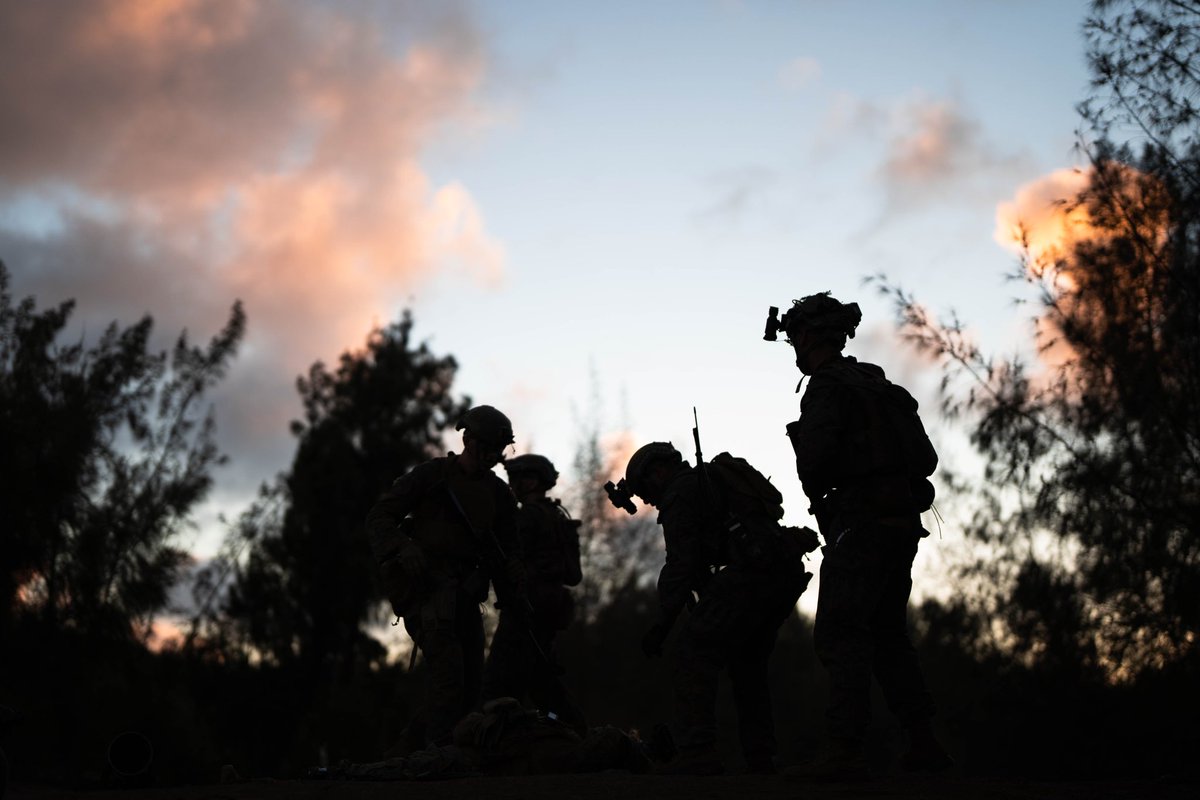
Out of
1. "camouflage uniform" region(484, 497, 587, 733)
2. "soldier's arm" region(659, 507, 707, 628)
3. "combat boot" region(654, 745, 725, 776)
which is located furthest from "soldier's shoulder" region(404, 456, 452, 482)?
"combat boot" region(654, 745, 725, 776)

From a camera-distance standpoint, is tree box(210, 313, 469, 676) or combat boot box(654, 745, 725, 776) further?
tree box(210, 313, 469, 676)

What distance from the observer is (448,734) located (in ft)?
29.4

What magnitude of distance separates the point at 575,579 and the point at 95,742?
1665 centimetres

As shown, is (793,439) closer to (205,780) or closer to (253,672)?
(205,780)

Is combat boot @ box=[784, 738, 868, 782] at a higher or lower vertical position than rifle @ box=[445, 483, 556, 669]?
lower

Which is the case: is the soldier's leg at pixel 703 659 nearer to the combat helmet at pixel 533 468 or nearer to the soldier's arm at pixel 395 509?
the soldier's arm at pixel 395 509

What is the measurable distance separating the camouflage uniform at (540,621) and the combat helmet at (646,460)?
1.73m

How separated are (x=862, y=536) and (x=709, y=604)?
46.3 inches

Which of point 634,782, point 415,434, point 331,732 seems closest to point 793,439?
point 634,782

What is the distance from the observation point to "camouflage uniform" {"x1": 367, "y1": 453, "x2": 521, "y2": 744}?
9.06 m

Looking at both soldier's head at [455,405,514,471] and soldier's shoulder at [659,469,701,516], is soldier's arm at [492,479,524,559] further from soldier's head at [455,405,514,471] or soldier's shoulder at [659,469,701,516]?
soldier's shoulder at [659,469,701,516]

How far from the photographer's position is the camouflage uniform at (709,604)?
7973 millimetres

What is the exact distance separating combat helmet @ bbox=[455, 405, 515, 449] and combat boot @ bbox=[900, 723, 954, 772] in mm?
3448

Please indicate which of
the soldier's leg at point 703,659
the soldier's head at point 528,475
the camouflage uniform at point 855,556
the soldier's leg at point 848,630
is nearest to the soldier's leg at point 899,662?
the camouflage uniform at point 855,556
